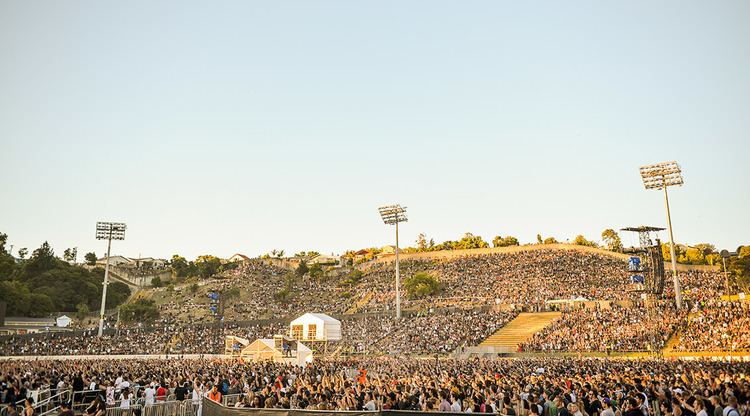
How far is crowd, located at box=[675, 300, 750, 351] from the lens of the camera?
33781mm

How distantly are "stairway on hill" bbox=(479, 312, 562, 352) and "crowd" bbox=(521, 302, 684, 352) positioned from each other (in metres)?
1.96

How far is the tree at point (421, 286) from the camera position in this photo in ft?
245

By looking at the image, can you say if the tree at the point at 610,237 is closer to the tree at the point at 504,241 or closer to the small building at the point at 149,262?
the tree at the point at 504,241

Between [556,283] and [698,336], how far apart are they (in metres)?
29.5

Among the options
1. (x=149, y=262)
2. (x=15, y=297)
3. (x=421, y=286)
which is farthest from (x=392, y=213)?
(x=149, y=262)

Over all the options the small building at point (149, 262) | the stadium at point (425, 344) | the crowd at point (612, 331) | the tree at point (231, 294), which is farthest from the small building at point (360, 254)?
the crowd at point (612, 331)

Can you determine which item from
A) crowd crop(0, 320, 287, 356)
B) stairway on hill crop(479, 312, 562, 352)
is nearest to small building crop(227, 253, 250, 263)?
crowd crop(0, 320, 287, 356)

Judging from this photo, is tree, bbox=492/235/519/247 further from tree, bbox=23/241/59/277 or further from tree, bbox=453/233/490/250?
tree, bbox=23/241/59/277

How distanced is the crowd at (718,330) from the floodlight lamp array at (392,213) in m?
35.0

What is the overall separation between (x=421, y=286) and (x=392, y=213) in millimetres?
11752

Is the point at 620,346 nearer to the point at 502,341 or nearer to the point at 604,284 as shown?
the point at 502,341

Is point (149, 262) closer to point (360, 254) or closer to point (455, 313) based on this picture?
point (360, 254)

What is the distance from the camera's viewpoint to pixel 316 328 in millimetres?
47469

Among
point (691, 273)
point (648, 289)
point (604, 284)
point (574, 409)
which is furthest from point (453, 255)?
point (574, 409)
